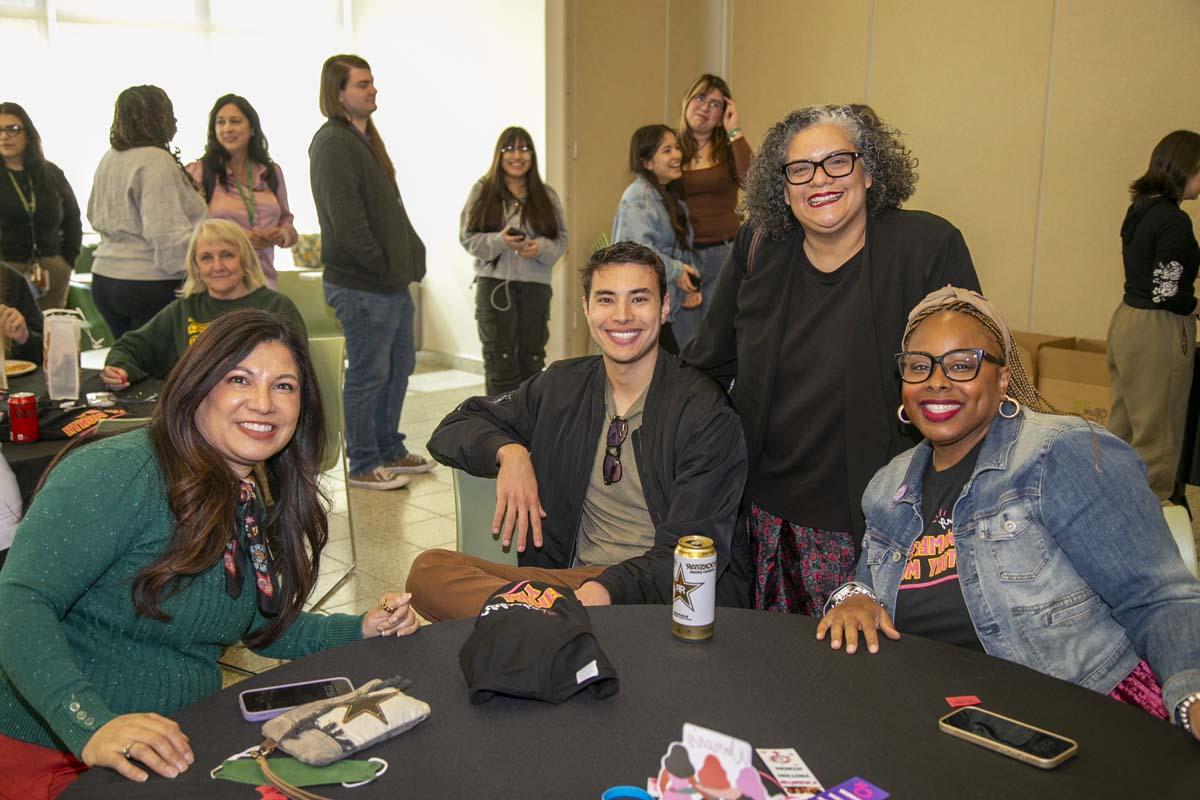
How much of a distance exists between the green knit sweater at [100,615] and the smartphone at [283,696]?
0.64 feet

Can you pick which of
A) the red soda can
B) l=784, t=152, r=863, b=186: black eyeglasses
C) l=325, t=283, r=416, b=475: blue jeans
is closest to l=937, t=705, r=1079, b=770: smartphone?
l=784, t=152, r=863, b=186: black eyeglasses

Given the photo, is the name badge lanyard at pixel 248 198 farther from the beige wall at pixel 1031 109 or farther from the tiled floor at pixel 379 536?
the beige wall at pixel 1031 109

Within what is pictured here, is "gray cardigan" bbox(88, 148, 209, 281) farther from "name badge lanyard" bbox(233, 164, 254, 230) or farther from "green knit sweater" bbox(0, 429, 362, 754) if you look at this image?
"green knit sweater" bbox(0, 429, 362, 754)

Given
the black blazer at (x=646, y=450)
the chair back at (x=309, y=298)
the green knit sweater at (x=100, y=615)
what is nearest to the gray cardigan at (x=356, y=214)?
the chair back at (x=309, y=298)

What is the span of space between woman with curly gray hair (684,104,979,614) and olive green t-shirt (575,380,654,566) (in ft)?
0.96

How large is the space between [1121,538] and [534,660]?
0.93 metres

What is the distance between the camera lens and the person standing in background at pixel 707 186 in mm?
5492

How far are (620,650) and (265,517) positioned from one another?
27.9 inches

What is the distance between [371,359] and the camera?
197 inches

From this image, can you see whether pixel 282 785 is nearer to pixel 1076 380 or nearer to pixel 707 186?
pixel 707 186

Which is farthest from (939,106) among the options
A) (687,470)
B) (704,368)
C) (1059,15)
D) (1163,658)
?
(1163,658)

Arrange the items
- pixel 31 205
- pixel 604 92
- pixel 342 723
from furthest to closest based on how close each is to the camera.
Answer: pixel 604 92 → pixel 31 205 → pixel 342 723

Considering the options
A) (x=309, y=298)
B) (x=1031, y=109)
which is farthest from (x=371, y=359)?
(x=1031, y=109)

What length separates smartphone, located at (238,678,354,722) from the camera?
1381 mm
